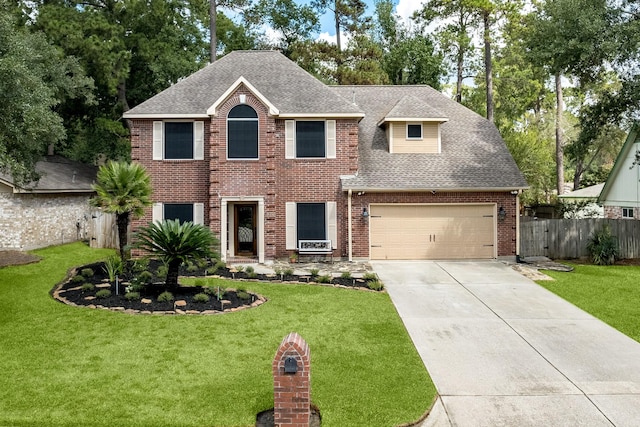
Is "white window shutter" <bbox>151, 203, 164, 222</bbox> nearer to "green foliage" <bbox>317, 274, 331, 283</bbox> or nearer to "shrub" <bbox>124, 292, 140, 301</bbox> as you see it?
"shrub" <bbox>124, 292, 140, 301</bbox>

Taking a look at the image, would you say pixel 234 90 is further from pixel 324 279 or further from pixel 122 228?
pixel 324 279

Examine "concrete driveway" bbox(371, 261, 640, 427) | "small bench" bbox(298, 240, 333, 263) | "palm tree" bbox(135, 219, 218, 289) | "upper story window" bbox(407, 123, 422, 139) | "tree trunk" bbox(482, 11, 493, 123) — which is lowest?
Result: "concrete driveway" bbox(371, 261, 640, 427)

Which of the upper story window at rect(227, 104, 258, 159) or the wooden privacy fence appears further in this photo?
the wooden privacy fence

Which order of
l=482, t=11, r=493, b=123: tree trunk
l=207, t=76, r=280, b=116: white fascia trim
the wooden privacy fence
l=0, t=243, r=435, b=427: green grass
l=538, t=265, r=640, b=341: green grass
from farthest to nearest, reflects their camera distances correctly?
l=482, t=11, r=493, b=123: tree trunk, the wooden privacy fence, l=207, t=76, r=280, b=116: white fascia trim, l=538, t=265, r=640, b=341: green grass, l=0, t=243, r=435, b=427: green grass

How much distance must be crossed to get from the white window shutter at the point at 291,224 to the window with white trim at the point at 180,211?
3.30 m

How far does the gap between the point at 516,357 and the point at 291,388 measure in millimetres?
4575

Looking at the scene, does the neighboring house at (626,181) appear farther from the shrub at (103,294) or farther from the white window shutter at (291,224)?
the shrub at (103,294)

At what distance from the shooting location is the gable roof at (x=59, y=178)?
18.0m

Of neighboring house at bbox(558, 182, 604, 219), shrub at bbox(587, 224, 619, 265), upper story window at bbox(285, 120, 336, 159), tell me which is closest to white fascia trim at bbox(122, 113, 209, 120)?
upper story window at bbox(285, 120, 336, 159)

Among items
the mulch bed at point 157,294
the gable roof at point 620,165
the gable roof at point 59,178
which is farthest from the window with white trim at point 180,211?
the gable roof at point 620,165

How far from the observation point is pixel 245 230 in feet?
59.7

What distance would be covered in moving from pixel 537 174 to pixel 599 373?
25303 millimetres

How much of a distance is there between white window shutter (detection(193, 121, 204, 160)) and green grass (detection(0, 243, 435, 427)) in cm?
774

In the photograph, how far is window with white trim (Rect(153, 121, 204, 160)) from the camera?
17.6m
